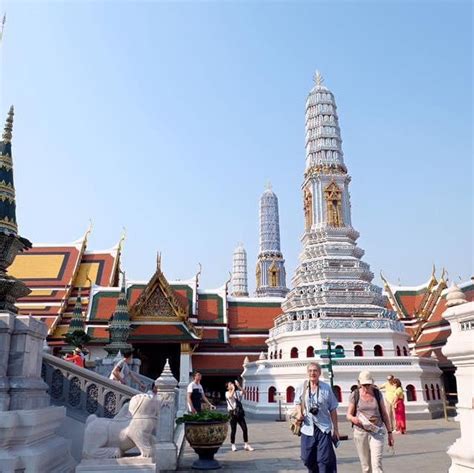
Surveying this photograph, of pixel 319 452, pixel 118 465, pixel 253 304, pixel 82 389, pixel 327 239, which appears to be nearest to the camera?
pixel 319 452

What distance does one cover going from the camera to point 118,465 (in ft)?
17.1

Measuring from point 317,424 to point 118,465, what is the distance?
2.32 meters

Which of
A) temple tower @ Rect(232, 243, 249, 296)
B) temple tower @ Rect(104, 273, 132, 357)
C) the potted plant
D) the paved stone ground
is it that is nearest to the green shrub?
the potted plant

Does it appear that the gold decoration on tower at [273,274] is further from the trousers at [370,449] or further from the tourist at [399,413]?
the trousers at [370,449]

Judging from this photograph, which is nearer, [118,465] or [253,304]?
[118,465]

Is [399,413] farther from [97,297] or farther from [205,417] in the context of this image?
[97,297]

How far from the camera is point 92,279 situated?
1112 inches

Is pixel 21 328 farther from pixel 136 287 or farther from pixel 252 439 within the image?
pixel 136 287

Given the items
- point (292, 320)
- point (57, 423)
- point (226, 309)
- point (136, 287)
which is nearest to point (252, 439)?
point (57, 423)

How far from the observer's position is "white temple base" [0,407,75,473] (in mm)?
4711

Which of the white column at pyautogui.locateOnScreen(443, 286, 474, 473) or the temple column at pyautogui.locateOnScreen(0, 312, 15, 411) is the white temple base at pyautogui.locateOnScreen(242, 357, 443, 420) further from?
the temple column at pyautogui.locateOnScreen(0, 312, 15, 411)

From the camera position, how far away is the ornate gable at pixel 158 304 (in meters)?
24.5

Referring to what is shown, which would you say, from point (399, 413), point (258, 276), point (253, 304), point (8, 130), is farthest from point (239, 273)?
point (8, 130)

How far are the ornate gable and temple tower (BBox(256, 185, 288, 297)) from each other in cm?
1864
